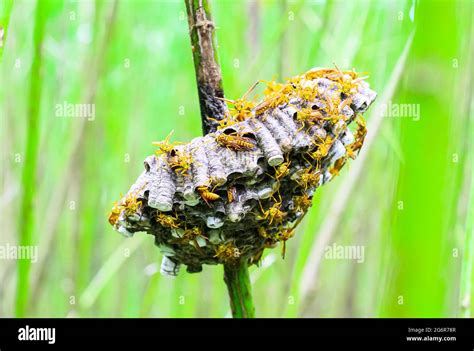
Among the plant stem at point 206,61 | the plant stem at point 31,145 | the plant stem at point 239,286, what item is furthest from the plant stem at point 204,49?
the plant stem at point 31,145

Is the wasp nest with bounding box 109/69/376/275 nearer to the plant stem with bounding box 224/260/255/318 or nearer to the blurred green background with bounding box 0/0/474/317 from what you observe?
the plant stem with bounding box 224/260/255/318

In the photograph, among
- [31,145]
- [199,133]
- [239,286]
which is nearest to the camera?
[239,286]

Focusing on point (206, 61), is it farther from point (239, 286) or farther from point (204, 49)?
point (239, 286)

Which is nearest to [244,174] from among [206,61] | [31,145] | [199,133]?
[206,61]

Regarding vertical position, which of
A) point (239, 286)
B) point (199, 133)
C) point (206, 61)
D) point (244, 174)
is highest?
point (199, 133)

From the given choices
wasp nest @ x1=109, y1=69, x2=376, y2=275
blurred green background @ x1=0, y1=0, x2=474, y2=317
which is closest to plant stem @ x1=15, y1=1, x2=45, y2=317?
blurred green background @ x1=0, y1=0, x2=474, y2=317

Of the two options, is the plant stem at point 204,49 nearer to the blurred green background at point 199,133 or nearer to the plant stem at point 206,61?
the plant stem at point 206,61
